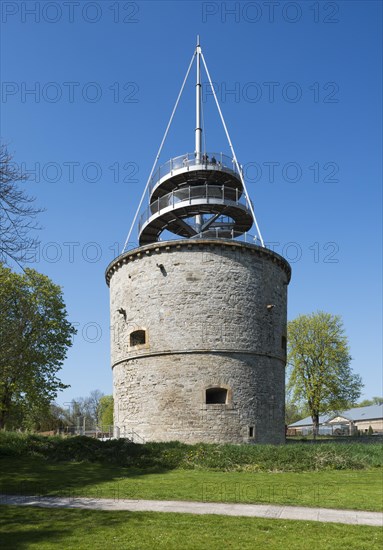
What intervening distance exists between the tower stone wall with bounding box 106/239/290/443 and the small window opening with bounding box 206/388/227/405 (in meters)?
0.04

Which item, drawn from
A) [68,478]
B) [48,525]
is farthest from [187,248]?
[48,525]

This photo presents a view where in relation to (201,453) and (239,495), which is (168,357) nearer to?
(201,453)

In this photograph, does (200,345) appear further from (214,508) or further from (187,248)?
(214,508)

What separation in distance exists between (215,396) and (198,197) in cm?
941

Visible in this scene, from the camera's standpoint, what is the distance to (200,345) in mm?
18797

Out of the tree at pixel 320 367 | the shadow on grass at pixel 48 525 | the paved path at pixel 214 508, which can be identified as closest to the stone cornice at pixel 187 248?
the paved path at pixel 214 508

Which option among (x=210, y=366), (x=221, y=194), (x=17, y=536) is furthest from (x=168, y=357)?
(x=17, y=536)

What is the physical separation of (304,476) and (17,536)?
29.2ft

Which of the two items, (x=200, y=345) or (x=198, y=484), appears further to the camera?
(x=200, y=345)

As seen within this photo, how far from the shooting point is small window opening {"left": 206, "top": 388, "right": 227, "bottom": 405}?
18969 millimetres

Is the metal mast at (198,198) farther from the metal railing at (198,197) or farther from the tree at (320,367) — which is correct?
the tree at (320,367)

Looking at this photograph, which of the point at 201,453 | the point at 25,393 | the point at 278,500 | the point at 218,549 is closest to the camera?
the point at 218,549

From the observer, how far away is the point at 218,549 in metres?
6.77

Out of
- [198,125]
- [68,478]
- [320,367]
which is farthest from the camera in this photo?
[320,367]
